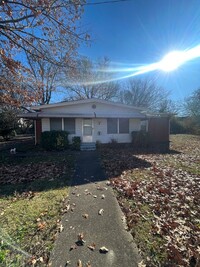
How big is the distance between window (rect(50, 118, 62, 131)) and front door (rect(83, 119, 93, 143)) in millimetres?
1966

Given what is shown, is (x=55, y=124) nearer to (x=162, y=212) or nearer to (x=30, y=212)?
(x=30, y=212)

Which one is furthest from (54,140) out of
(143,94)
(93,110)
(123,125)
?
(143,94)

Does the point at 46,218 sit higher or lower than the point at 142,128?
lower

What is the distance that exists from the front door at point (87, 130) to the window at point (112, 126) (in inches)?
60.0

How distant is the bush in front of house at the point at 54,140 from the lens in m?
12.5

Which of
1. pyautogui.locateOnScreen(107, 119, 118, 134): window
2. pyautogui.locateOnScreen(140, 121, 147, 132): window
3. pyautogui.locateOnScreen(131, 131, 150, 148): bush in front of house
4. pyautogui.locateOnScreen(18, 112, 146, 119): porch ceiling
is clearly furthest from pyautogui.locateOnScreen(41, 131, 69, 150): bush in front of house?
pyautogui.locateOnScreen(140, 121, 147, 132): window

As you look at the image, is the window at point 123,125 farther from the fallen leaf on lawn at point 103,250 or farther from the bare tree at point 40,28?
the fallen leaf on lawn at point 103,250

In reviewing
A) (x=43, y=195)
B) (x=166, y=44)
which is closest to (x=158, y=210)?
(x=43, y=195)

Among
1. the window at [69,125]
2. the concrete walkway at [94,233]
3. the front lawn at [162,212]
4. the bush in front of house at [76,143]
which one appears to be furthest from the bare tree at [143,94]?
the concrete walkway at [94,233]

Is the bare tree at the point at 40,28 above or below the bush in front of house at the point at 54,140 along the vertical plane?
above

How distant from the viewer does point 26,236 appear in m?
3.01

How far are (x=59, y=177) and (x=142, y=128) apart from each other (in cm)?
1119

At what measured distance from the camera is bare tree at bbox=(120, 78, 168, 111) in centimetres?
3375

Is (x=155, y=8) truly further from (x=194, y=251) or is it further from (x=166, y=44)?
(x=194, y=251)
